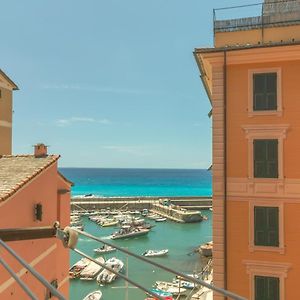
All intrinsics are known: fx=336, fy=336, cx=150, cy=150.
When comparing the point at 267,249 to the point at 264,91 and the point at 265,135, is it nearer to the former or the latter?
the point at 265,135

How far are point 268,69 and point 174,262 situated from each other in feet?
124

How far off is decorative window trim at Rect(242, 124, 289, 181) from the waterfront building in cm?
757

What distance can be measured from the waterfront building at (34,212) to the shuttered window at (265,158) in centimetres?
777

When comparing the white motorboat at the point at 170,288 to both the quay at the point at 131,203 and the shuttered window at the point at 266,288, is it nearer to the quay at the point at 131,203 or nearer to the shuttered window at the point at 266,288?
the shuttered window at the point at 266,288

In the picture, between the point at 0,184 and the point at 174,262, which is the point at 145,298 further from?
the point at 0,184

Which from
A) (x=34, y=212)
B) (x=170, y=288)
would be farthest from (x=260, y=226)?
(x=170, y=288)

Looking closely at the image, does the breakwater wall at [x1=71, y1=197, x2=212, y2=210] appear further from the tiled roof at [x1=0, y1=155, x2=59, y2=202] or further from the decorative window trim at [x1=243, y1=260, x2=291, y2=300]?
the decorative window trim at [x1=243, y1=260, x2=291, y2=300]

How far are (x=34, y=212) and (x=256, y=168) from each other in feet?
26.9

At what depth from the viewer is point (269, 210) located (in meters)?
12.3

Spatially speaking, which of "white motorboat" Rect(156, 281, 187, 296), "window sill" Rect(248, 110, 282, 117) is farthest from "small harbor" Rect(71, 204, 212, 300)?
→ "window sill" Rect(248, 110, 282, 117)

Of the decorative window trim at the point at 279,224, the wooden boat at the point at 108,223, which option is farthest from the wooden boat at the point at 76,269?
the decorative window trim at the point at 279,224

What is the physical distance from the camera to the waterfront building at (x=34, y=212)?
10.0m

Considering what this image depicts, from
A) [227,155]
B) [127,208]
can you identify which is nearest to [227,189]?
[227,155]

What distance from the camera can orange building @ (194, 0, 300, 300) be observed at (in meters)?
12.1
